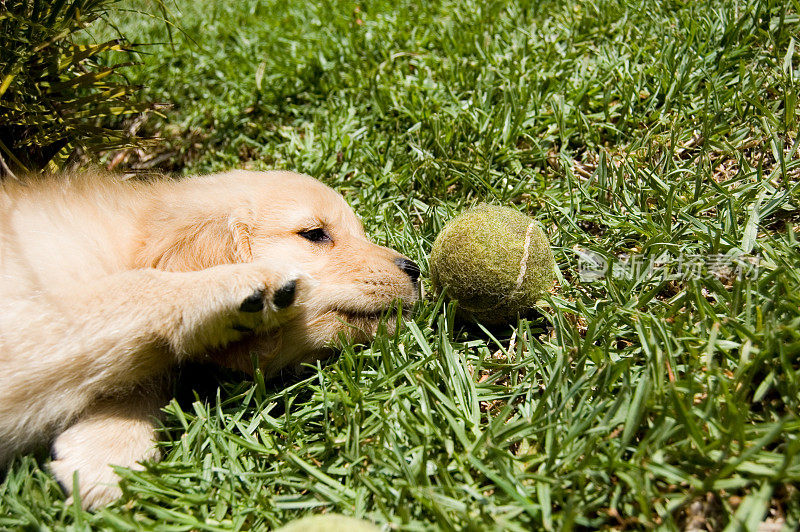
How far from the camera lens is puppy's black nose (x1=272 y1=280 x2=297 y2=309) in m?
2.48

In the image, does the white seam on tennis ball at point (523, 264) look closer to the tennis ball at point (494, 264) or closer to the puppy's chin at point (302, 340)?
the tennis ball at point (494, 264)

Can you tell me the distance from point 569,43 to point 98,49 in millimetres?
3140

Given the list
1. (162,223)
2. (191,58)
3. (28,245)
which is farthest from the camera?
(191,58)

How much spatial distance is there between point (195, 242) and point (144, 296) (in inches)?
15.9

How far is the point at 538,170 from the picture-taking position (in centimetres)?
386

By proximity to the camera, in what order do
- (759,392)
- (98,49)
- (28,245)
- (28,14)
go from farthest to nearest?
(98,49) → (28,14) → (28,245) → (759,392)

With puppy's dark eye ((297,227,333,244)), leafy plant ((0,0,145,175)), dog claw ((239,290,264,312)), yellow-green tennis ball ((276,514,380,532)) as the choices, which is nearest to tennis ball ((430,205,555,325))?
puppy's dark eye ((297,227,333,244))

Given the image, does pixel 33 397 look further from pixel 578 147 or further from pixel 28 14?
pixel 578 147

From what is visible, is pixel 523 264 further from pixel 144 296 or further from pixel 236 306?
pixel 144 296

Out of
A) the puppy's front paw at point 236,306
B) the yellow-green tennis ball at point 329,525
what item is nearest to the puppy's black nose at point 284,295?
the puppy's front paw at point 236,306

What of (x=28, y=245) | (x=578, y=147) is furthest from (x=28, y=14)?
(x=578, y=147)

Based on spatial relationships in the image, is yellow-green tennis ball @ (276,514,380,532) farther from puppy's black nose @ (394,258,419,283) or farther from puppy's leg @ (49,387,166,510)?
puppy's black nose @ (394,258,419,283)

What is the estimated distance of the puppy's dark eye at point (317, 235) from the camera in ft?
9.80

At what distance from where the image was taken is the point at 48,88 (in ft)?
11.1
